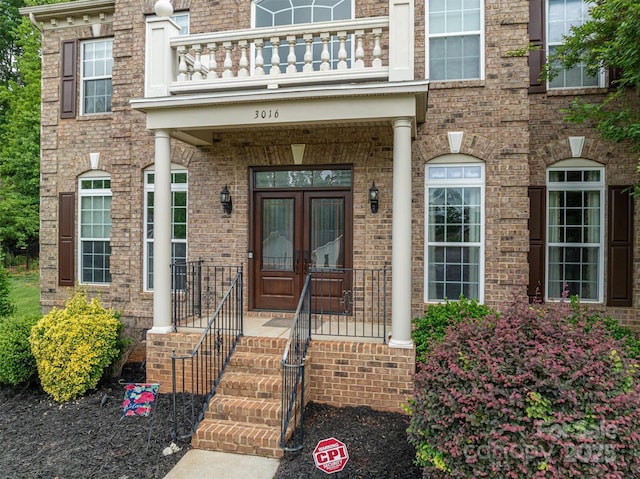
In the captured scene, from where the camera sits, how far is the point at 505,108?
662 centimetres

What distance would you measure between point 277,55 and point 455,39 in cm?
305

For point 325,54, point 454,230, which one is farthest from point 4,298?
point 454,230

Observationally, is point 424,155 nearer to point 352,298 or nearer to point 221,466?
point 352,298

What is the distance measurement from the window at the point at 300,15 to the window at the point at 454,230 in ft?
8.90

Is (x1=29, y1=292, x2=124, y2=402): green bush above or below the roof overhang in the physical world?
below

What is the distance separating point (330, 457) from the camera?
3.38 m

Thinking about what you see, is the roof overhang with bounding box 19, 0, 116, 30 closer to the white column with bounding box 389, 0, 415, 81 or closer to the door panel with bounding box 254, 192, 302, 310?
the door panel with bounding box 254, 192, 302, 310

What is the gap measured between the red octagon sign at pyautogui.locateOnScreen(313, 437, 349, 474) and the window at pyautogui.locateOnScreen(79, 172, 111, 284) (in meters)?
6.74

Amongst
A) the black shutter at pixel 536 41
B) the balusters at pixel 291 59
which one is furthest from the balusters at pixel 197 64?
the black shutter at pixel 536 41

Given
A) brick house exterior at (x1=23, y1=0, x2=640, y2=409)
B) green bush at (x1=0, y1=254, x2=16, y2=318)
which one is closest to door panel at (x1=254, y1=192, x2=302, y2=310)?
brick house exterior at (x1=23, y1=0, x2=640, y2=409)

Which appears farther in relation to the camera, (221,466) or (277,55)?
(277,55)

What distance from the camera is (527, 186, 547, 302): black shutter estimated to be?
7.01m

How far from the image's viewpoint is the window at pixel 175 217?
784cm

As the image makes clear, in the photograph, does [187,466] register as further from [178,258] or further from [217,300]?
[178,258]
